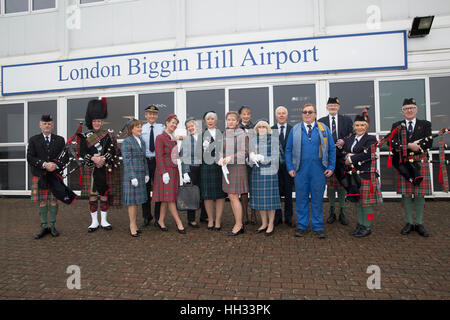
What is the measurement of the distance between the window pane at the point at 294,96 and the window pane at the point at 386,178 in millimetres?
2400

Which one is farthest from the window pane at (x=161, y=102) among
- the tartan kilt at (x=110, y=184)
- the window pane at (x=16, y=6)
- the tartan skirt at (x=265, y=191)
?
the window pane at (x=16, y=6)

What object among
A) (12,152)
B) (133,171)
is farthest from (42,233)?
(12,152)

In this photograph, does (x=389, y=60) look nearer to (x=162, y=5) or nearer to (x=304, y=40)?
(x=304, y=40)

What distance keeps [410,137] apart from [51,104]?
958 cm

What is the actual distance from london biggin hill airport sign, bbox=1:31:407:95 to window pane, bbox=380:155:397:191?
2.39m

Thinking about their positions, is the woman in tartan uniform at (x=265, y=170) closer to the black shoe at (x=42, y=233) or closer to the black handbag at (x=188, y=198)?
the black handbag at (x=188, y=198)

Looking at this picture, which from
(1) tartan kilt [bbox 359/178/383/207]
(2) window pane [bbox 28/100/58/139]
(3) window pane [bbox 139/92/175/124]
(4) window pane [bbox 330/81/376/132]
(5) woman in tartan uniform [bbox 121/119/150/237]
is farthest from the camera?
(2) window pane [bbox 28/100/58/139]

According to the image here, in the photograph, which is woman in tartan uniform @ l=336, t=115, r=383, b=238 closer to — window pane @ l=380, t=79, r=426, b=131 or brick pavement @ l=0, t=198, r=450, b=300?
brick pavement @ l=0, t=198, r=450, b=300

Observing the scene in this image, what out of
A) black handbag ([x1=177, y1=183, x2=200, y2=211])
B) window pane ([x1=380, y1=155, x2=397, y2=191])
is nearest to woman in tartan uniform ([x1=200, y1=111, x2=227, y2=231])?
black handbag ([x1=177, y1=183, x2=200, y2=211])

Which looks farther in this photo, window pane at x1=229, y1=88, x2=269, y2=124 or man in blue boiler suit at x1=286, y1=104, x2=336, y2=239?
window pane at x1=229, y1=88, x2=269, y2=124

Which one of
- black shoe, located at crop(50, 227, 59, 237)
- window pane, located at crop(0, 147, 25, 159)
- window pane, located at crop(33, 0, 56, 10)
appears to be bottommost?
black shoe, located at crop(50, 227, 59, 237)

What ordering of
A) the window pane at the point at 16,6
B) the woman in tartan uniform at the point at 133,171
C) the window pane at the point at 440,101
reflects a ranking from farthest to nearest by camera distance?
the window pane at the point at 16,6 → the window pane at the point at 440,101 → the woman in tartan uniform at the point at 133,171

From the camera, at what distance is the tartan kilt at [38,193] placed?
4770 millimetres

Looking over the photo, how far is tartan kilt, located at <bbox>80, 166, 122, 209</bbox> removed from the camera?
5.05 meters
